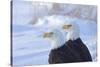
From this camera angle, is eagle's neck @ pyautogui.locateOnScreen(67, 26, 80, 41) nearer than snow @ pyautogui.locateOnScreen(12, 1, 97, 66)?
No

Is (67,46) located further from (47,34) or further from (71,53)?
(47,34)

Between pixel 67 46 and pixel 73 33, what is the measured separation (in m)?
0.17

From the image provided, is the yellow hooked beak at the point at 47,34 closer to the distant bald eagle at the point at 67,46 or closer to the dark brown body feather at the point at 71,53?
the distant bald eagle at the point at 67,46

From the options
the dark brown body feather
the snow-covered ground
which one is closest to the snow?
the snow-covered ground

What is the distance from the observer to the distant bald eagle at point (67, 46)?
2211mm

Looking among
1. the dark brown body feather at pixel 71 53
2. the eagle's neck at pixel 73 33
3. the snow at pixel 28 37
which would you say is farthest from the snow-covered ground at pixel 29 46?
the eagle's neck at pixel 73 33

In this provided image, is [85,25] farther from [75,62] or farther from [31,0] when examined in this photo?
[31,0]

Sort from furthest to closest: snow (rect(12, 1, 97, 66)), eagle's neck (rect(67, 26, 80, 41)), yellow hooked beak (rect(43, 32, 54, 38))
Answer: eagle's neck (rect(67, 26, 80, 41)), yellow hooked beak (rect(43, 32, 54, 38)), snow (rect(12, 1, 97, 66))

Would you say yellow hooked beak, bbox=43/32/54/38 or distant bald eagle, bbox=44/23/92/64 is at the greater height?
yellow hooked beak, bbox=43/32/54/38

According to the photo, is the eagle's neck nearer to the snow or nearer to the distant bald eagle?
the distant bald eagle

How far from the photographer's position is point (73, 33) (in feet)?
7.57

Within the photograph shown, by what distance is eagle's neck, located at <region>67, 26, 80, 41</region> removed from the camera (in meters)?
2.29

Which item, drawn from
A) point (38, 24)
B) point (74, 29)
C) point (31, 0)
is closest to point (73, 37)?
point (74, 29)

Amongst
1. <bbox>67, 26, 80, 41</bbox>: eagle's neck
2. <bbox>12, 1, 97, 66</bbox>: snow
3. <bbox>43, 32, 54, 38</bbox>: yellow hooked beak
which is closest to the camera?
<bbox>12, 1, 97, 66</bbox>: snow
